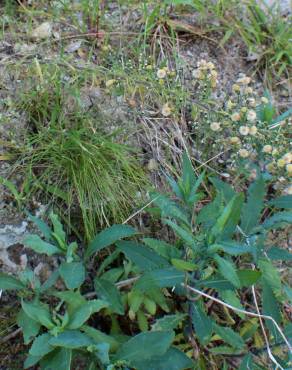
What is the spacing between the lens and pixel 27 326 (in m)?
1.83

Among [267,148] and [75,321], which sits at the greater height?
[267,148]

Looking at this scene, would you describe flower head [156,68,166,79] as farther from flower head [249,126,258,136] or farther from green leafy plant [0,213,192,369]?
green leafy plant [0,213,192,369]

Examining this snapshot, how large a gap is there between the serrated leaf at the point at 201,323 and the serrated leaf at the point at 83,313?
0.31m

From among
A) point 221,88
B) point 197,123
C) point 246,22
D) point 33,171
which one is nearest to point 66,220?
point 33,171

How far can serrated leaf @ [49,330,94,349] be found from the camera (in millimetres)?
1679

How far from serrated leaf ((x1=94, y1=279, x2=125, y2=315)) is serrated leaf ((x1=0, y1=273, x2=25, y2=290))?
0.83ft

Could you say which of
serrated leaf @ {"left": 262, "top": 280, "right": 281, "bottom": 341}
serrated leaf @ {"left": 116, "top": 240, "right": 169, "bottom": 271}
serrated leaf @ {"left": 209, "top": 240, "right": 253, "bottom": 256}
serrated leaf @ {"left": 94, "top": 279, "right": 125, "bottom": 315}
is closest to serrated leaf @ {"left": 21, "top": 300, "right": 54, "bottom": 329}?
serrated leaf @ {"left": 94, "top": 279, "right": 125, "bottom": 315}

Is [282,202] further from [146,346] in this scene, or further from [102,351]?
→ [102,351]

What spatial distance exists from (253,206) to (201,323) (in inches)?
16.9

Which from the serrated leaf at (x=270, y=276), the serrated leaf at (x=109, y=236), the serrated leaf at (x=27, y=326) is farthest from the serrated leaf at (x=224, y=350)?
the serrated leaf at (x=27, y=326)

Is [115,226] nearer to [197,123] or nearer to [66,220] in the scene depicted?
[66,220]

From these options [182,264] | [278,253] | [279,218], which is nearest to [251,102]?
[279,218]

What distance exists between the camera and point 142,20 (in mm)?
2746

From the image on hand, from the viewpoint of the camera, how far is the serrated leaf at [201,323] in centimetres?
182
